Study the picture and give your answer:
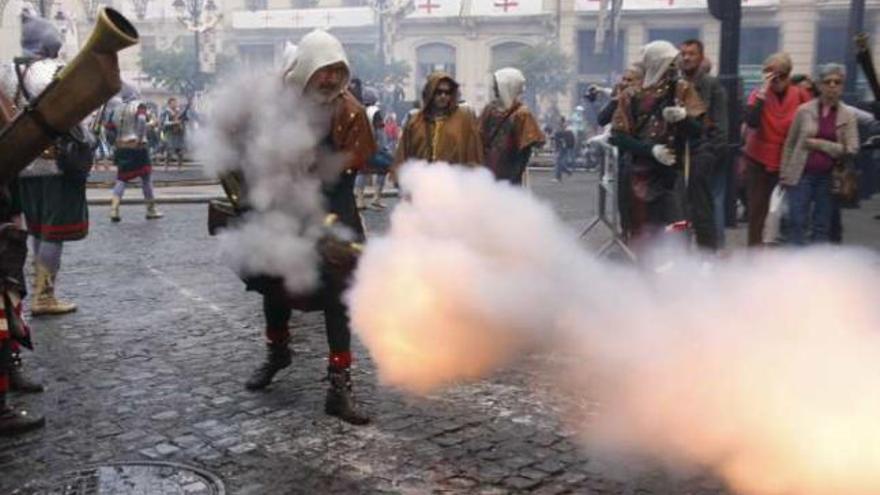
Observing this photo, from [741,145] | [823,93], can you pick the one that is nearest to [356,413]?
[823,93]

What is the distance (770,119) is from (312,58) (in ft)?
19.5

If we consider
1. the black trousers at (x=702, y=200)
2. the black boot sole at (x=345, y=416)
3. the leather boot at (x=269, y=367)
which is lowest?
the black boot sole at (x=345, y=416)

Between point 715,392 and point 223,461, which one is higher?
point 715,392

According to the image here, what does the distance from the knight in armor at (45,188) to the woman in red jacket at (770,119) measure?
6.43 m

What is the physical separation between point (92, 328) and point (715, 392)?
4677 millimetres

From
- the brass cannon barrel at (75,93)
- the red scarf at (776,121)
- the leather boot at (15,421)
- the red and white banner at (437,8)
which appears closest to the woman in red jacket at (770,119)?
the red scarf at (776,121)

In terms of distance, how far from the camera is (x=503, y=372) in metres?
5.37

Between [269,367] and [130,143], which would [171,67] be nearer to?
[130,143]

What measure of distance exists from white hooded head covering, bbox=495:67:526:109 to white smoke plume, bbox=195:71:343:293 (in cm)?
387

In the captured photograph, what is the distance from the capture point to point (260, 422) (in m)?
4.48

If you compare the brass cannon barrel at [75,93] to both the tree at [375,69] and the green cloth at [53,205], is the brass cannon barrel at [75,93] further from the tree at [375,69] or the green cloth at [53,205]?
the tree at [375,69]

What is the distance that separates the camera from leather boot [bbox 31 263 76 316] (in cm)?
681

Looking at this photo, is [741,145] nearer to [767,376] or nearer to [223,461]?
[767,376]

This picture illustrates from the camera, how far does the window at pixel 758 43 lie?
140 ft
